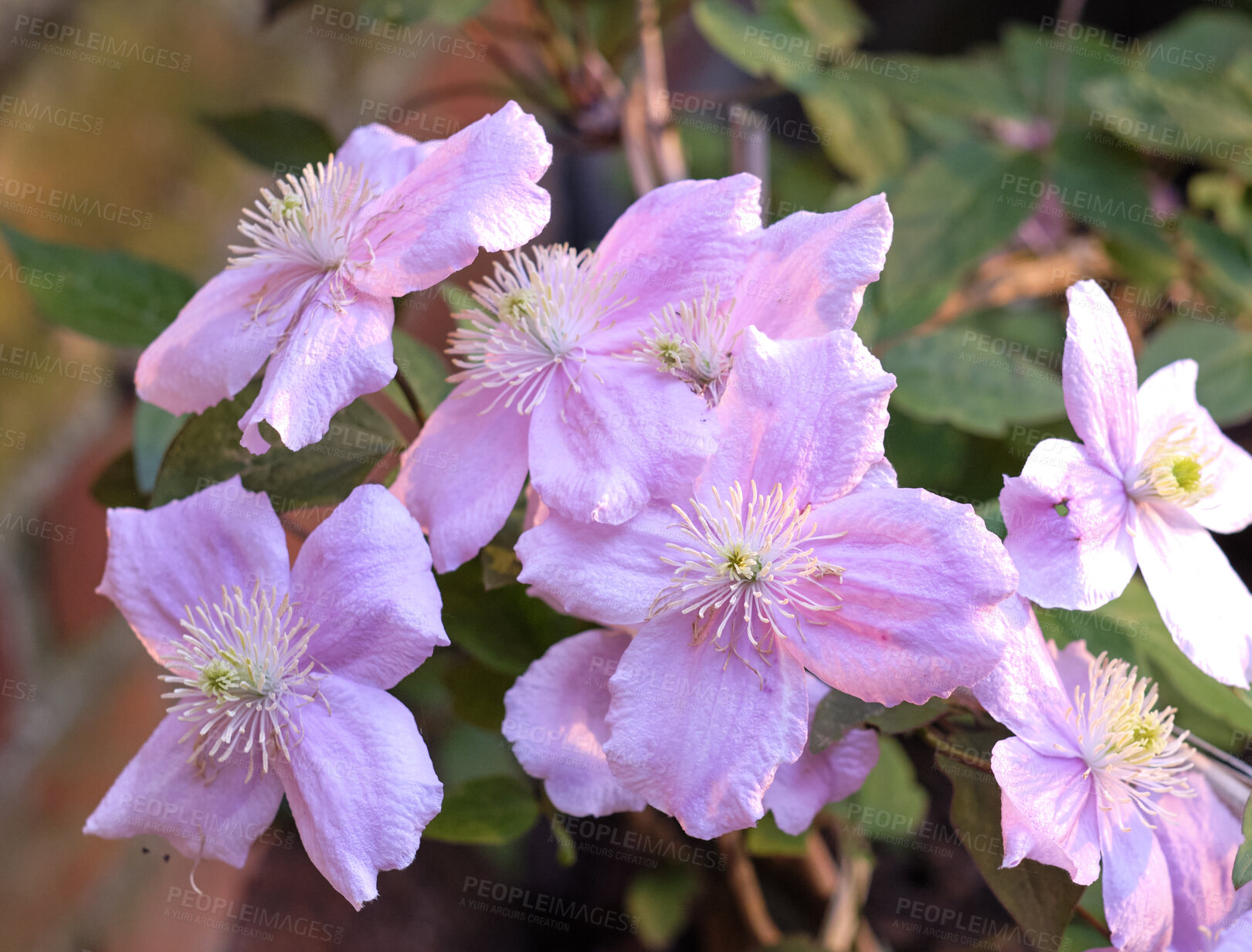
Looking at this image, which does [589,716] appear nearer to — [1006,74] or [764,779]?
[764,779]

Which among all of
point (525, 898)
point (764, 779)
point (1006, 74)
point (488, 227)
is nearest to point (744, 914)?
point (525, 898)

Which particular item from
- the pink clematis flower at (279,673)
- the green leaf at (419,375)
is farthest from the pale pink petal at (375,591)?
the green leaf at (419,375)
